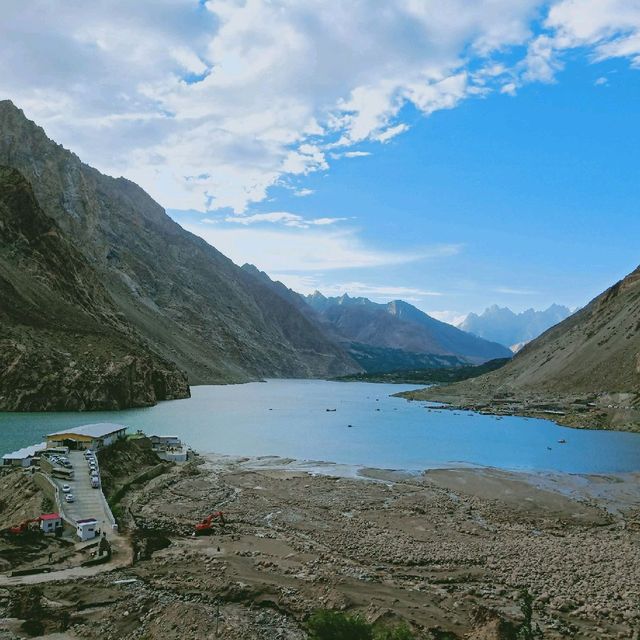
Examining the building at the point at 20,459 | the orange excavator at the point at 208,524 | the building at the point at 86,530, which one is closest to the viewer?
the building at the point at 86,530

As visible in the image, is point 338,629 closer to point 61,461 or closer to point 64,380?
point 61,461

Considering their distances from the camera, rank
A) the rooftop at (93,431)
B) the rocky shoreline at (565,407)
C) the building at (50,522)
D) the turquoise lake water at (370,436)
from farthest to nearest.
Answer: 1. the rocky shoreline at (565,407)
2. the turquoise lake water at (370,436)
3. the rooftop at (93,431)
4. the building at (50,522)

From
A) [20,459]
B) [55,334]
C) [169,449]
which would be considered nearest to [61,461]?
[20,459]

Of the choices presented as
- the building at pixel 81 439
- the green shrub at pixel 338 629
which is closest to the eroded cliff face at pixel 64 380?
the building at pixel 81 439

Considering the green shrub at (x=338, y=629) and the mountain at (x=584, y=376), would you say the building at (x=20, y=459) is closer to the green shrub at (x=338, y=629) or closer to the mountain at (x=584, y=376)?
the green shrub at (x=338, y=629)

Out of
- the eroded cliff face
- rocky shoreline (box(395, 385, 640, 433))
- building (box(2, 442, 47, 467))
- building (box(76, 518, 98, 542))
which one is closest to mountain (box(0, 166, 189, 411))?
the eroded cliff face
